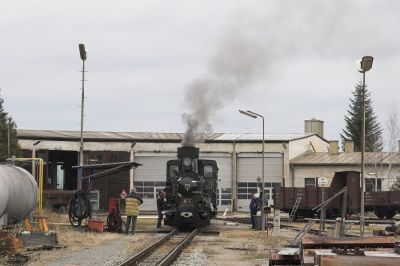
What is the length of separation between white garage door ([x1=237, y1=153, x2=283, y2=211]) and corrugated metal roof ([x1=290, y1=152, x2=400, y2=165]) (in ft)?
4.44

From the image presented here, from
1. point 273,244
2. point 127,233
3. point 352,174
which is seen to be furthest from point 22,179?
point 352,174

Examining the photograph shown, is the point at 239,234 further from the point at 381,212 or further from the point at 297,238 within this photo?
the point at 381,212

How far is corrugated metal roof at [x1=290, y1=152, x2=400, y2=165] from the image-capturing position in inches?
2094

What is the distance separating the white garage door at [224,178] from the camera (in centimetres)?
5288

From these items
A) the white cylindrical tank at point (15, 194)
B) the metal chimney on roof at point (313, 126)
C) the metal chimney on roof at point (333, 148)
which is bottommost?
the white cylindrical tank at point (15, 194)

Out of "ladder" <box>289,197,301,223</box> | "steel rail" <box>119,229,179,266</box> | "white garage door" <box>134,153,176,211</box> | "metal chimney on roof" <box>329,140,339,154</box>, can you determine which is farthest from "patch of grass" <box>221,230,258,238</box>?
"metal chimney on roof" <box>329,140,339,154</box>

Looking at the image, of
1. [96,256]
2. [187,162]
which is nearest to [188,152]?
[187,162]

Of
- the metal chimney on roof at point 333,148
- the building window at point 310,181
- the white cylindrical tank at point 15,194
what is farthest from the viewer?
the metal chimney on roof at point 333,148

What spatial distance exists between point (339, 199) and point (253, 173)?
1741cm

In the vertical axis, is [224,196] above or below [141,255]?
above

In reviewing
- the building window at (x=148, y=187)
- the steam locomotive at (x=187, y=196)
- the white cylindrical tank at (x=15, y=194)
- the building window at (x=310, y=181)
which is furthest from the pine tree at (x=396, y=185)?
the white cylindrical tank at (x=15, y=194)

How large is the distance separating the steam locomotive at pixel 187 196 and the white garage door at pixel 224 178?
24.7 metres

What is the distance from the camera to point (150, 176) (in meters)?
53.5

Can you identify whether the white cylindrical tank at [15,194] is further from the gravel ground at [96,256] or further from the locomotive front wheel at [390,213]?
the locomotive front wheel at [390,213]
